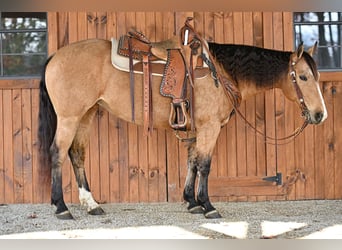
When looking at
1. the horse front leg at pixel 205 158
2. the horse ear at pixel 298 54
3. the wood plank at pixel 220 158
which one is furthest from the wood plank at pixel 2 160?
the horse ear at pixel 298 54

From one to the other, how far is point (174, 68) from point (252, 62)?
0.68 m

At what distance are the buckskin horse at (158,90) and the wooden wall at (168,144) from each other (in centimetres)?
56

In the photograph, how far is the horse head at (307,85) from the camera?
11.9 ft

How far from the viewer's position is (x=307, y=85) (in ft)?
12.0

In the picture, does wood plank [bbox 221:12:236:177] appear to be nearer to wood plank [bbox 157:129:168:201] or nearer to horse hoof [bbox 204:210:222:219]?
wood plank [bbox 157:129:168:201]

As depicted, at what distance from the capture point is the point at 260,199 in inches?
175

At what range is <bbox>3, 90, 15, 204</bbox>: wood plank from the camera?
4352mm

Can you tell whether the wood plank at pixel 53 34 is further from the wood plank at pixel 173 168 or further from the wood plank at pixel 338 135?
the wood plank at pixel 338 135

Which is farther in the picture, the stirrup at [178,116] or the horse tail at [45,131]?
the horse tail at [45,131]

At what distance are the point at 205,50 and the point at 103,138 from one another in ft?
4.62

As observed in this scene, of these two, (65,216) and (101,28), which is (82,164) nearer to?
(65,216)

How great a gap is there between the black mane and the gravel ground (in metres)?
1.18
